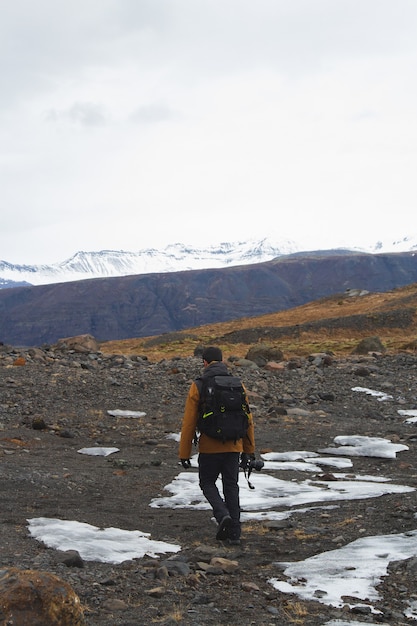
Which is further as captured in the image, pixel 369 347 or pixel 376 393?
pixel 369 347

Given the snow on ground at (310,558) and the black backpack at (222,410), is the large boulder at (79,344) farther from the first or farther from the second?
the black backpack at (222,410)

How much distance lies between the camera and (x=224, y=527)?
8.19 m

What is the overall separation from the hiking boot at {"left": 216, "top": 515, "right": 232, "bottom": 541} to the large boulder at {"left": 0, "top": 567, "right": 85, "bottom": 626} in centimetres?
344

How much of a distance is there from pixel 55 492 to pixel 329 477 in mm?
4893

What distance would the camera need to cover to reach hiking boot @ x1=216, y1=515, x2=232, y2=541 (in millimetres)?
8148

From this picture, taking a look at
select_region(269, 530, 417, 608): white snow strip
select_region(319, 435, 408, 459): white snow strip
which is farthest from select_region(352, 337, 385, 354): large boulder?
select_region(269, 530, 417, 608): white snow strip

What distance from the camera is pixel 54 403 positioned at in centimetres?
1853

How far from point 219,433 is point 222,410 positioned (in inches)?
11.2

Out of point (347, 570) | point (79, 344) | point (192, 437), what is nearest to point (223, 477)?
point (192, 437)

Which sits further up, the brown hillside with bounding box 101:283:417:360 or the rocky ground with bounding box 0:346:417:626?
the brown hillside with bounding box 101:283:417:360

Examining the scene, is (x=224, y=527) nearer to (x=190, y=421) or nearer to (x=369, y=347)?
(x=190, y=421)

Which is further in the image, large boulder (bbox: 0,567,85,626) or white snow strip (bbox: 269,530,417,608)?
white snow strip (bbox: 269,530,417,608)

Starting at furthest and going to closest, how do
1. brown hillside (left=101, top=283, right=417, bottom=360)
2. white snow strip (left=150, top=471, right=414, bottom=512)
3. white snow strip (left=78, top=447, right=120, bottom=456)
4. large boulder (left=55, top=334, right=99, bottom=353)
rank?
brown hillside (left=101, top=283, right=417, bottom=360), large boulder (left=55, top=334, right=99, bottom=353), white snow strip (left=78, top=447, right=120, bottom=456), white snow strip (left=150, top=471, right=414, bottom=512)

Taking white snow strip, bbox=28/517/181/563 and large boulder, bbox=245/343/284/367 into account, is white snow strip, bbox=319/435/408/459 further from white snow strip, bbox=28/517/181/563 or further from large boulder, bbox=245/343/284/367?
large boulder, bbox=245/343/284/367
